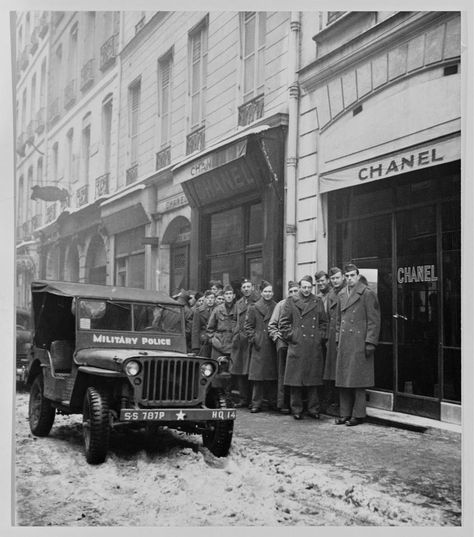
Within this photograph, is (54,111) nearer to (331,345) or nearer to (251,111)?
(251,111)

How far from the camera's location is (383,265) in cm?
470

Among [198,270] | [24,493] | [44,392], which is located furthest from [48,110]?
[24,493]

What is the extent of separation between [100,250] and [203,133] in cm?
122

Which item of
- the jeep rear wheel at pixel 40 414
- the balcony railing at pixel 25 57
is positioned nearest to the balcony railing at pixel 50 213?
the balcony railing at pixel 25 57

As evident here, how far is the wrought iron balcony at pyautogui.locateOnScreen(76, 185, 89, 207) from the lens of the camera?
5176 mm

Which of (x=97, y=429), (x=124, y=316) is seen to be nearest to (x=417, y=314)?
(x=124, y=316)

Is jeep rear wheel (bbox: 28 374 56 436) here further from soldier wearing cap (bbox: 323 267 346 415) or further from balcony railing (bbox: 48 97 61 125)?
soldier wearing cap (bbox: 323 267 346 415)

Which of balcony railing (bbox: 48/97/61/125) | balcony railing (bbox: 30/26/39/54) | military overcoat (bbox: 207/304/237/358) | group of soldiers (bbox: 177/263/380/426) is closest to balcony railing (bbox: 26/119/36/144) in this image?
balcony railing (bbox: 48/97/61/125)

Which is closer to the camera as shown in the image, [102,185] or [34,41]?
[34,41]

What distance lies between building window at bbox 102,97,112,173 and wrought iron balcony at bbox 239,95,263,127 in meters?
1.06

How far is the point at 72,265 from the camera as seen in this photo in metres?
5.17

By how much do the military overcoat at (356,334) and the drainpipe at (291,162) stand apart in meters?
0.50

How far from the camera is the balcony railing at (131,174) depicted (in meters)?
5.37

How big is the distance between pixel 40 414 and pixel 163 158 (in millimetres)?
2189
